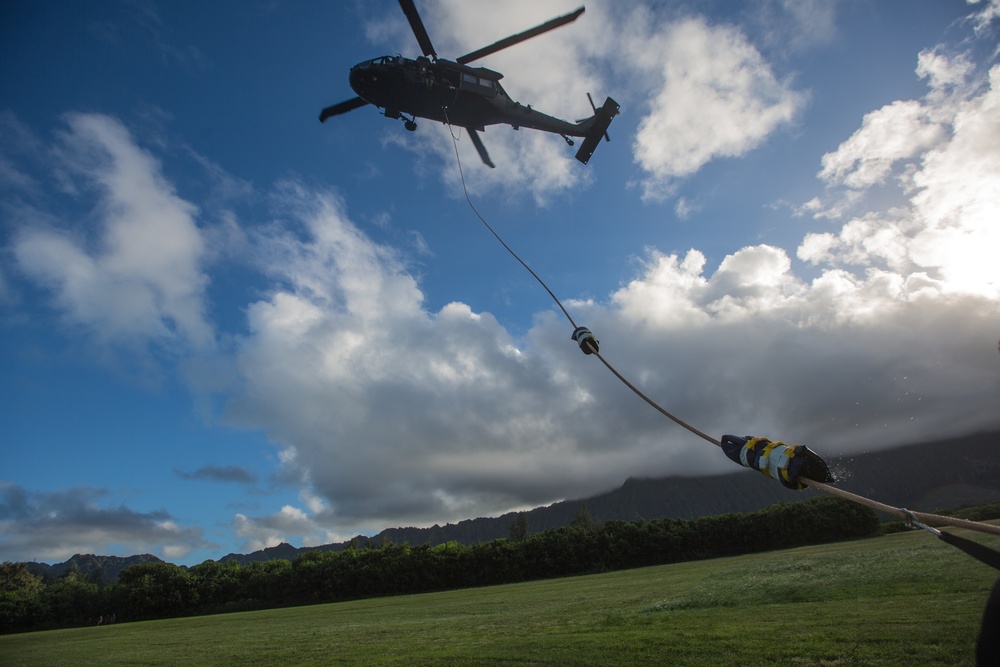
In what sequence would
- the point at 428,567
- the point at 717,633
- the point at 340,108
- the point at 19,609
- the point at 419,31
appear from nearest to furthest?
1. the point at 717,633
2. the point at 419,31
3. the point at 340,108
4. the point at 19,609
5. the point at 428,567

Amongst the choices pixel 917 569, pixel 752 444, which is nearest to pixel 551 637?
pixel 752 444

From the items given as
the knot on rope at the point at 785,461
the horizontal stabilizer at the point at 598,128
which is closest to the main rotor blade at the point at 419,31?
the horizontal stabilizer at the point at 598,128

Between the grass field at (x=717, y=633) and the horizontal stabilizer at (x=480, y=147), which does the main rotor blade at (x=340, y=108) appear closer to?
the horizontal stabilizer at (x=480, y=147)

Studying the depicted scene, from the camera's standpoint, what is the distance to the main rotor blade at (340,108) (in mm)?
17109

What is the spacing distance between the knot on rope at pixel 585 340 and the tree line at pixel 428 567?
72952mm

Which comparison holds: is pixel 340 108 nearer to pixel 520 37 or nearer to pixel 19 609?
pixel 520 37

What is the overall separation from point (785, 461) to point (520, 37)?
1498cm

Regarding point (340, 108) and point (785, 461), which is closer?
point (785, 461)

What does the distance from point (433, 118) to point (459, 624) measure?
63.2 feet

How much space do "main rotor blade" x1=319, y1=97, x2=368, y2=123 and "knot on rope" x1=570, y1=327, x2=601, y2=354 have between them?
14213 millimetres

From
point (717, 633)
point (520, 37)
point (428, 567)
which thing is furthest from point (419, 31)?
point (428, 567)

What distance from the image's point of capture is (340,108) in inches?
688

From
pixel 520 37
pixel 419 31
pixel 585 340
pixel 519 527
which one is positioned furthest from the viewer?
pixel 519 527

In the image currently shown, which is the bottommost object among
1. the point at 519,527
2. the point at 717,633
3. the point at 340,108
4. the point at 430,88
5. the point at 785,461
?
the point at 717,633
